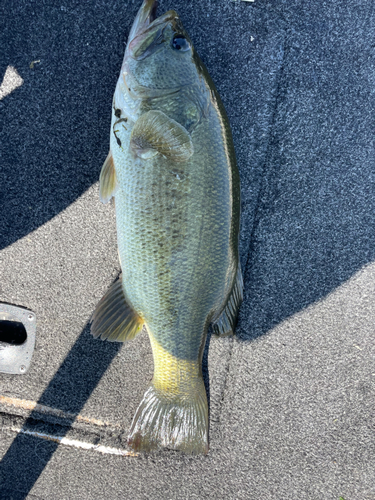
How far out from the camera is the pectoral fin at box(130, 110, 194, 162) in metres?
0.96

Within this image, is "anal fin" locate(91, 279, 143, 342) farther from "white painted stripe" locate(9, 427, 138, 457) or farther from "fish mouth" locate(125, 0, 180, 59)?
"fish mouth" locate(125, 0, 180, 59)

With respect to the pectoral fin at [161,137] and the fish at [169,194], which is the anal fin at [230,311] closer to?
the fish at [169,194]

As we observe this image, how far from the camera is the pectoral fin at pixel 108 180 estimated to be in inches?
44.8

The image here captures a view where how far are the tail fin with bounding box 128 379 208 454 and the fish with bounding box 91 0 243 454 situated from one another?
226 mm

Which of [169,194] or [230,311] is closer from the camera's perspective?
[169,194]

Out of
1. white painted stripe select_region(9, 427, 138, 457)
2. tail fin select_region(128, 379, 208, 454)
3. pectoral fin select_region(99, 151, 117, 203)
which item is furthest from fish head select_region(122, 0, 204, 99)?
white painted stripe select_region(9, 427, 138, 457)

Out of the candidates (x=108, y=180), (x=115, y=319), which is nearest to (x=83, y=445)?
(x=115, y=319)

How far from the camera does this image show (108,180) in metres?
1.15

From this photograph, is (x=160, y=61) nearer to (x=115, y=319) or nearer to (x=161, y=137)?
(x=161, y=137)

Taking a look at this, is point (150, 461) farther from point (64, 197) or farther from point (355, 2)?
point (355, 2)

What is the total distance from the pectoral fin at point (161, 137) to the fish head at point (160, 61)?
0.11 metres

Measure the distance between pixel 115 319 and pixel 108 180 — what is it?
0.55 metres

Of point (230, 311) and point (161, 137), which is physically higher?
point (161, 137)

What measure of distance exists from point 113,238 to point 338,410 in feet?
4.74
